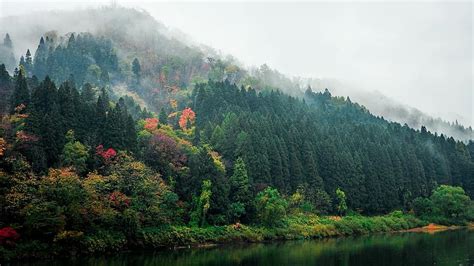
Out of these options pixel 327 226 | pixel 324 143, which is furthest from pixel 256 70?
pixel 327 226

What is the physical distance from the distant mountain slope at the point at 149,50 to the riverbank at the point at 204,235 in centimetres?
7248

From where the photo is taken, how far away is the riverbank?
4003cm

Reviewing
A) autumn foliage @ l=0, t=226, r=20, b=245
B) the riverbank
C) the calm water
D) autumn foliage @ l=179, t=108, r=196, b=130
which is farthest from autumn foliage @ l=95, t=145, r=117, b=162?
autumn foliage @ l=179, t=108, r=196, b=130

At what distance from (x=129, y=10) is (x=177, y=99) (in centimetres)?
7201

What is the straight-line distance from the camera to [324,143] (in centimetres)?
9538

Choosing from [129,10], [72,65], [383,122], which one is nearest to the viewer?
[72,65]

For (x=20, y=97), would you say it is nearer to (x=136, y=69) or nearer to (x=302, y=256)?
(x=302, y=256)

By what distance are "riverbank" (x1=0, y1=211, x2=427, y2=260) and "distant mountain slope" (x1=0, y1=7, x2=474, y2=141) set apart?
238 feet

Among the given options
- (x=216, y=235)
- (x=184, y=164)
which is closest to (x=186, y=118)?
(x=184, y=164)

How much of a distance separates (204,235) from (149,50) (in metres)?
117

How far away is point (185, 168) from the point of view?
6253 centimetres

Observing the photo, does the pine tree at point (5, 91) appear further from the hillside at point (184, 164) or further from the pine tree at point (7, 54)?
the pine tree at point (7, 54)

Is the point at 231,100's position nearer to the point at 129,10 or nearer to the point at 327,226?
the point at 327,226

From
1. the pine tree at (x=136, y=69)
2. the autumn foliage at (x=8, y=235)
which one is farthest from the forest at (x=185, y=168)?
the pine tree at (x=136, y=69)
